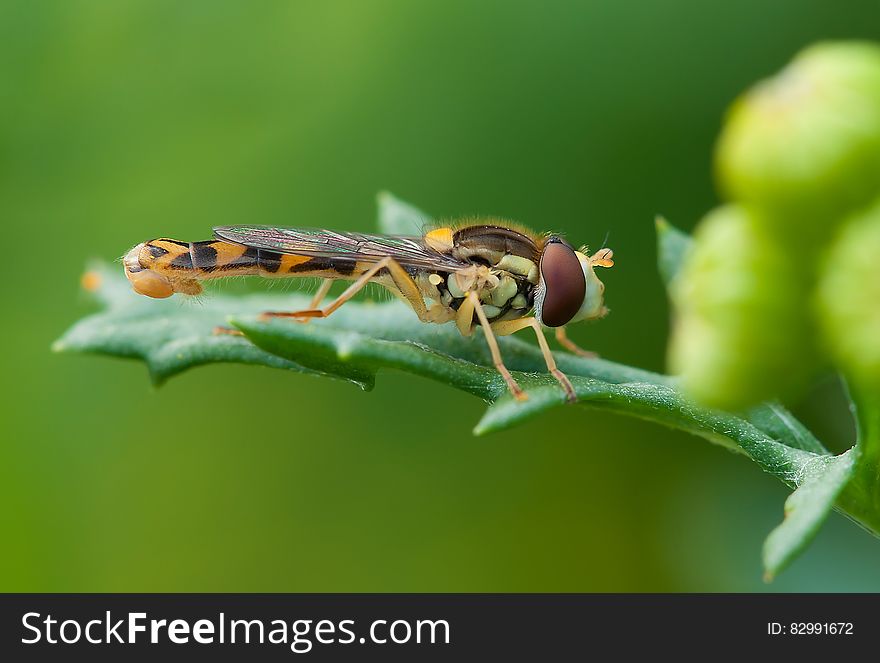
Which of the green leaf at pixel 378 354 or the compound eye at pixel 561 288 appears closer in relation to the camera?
the green leaf at pixel 378 354

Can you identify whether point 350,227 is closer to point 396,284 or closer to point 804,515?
point 396,284

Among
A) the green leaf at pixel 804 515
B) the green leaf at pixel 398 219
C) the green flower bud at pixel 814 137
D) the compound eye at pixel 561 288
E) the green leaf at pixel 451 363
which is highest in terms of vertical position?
the green leaf at pixel 398 219

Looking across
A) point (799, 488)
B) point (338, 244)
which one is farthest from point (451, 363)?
point (338, 244)

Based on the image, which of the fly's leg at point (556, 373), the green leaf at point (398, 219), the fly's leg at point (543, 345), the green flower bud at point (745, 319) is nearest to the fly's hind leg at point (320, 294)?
the green leaf at point (398, 219)

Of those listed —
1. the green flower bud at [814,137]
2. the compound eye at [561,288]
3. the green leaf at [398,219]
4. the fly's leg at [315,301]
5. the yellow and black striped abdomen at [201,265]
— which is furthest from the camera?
the green leaf at [398,219]

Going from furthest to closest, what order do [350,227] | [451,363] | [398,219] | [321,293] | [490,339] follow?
[350,227]
[398,219]
[321,293]
[490,339]
[451,363]

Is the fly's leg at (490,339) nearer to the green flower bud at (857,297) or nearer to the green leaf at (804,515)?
the green leaf at (804,515)

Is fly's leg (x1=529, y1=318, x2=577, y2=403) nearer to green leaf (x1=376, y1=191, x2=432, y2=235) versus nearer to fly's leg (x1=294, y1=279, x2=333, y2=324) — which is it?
green leaf (x1=376, y1=191, x2=432, y2=235)
